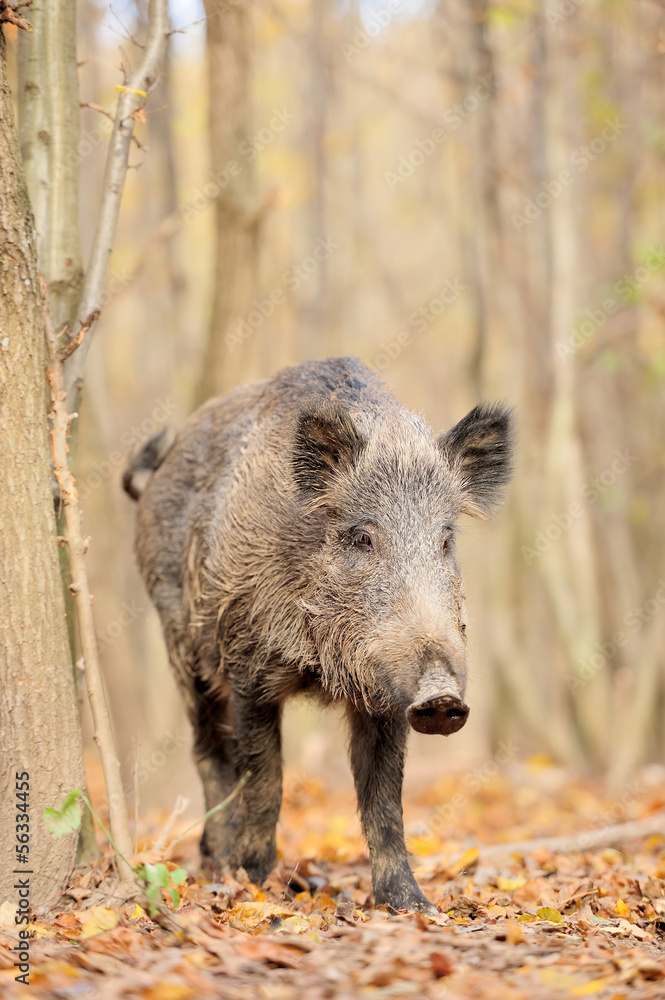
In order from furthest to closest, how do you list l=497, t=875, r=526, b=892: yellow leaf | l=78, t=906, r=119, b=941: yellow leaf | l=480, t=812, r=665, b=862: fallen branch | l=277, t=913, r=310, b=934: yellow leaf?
1. l=480, t=812, r=665, b=862: fallen branch
2. l=497, t=875, r=526, b=892: yellow leaf
3. l=277, t=913, r=310, b=934: yellow leaf
4. l=78, t=906, r=119, b=941: yellow leaf

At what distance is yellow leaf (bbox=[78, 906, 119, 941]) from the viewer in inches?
132

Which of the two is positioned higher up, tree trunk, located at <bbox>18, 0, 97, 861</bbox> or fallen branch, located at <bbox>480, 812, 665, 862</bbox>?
tree trunk, located at <bbox>18, 0, 97, 861</bbox>

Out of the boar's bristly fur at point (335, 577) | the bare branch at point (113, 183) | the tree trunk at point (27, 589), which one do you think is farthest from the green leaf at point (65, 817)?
the bare branch at point (113, 183)

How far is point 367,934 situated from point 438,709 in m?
0.81

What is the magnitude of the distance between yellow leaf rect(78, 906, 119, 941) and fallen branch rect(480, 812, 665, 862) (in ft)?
8.91

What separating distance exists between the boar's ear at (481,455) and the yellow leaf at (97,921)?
8.63 feet

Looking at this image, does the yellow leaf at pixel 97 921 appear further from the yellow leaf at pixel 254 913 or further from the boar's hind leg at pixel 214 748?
the boar's hind leg at pixel 214 748

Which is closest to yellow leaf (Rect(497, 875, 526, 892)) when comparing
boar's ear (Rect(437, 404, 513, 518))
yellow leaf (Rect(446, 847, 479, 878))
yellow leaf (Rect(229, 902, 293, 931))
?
yellow leaf (Rect(446, 847, 479, 878))

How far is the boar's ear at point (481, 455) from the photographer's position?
16.8 feet

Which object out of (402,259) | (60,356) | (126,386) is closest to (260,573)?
(60,356)

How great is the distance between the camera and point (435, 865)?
5.41m

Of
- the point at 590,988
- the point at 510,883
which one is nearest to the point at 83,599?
the point at 590,988

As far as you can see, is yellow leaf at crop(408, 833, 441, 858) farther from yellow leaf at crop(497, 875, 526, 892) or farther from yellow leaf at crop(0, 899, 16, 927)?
yellow leaf at crop(0, 899, 16, 927)

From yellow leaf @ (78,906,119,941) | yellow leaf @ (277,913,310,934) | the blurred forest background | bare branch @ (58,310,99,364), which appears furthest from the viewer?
the blurred forest background
